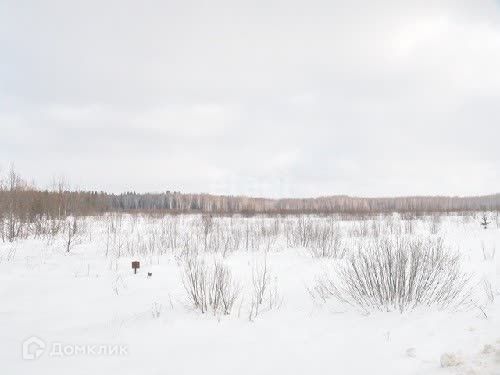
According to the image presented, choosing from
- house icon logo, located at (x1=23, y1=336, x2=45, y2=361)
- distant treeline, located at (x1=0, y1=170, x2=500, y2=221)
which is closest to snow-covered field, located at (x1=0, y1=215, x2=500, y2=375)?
house icon logo, located at (x1=23, y1=336, x2=45, y2=361)

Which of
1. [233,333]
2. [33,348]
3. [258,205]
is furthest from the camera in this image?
[258,205]

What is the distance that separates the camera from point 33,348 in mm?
3920

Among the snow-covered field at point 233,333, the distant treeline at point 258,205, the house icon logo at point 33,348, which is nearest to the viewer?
the snow-covered field at point 233,333

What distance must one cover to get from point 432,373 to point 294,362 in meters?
1.24

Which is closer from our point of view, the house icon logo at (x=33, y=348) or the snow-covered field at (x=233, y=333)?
the snow-covered field at (x=233, y=333)

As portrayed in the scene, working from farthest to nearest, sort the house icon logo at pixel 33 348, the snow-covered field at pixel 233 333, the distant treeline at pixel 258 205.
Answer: the distant treeline at pixel 258 205
the house icon logo at pixel 33 348
the snow-covered field at pixel 233 333

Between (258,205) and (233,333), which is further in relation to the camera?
(258,205)

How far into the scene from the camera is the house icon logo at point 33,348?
12.2ft

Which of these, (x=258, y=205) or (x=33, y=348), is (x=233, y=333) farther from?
(x=258, y=205)

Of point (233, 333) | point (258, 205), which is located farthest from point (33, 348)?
point (258, 205)

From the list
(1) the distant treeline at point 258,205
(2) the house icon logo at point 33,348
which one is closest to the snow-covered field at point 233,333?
(2) the house icon logo at point 33,348

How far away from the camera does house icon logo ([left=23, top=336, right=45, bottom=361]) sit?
147 inches

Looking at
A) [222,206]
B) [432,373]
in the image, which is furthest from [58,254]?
[222,206]

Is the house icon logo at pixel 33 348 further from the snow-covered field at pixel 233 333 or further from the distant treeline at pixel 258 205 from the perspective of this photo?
the distant treeline at pixel 258 205
